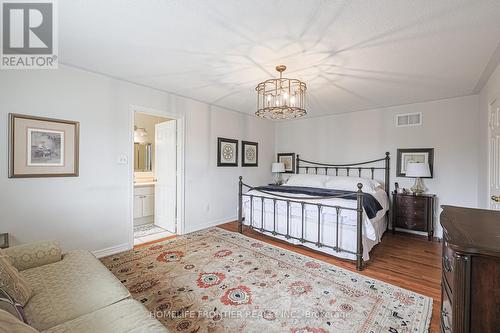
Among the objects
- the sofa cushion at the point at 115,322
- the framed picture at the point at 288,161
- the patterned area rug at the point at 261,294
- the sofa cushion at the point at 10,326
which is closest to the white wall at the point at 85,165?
the patterned area rug at the point at 261,294

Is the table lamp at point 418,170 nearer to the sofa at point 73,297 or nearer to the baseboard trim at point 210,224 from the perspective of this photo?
the baseboard trim at point 210,224

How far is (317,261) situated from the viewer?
294cm

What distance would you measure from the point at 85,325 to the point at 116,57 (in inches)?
102

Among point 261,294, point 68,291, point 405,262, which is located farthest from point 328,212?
point 68,291

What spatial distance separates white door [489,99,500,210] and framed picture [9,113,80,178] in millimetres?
4946

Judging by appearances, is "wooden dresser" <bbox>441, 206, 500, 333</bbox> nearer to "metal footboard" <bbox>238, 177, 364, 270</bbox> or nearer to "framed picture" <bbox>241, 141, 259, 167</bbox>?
"metal footboard" <bbox>238, 177, 364, 270</bbox>

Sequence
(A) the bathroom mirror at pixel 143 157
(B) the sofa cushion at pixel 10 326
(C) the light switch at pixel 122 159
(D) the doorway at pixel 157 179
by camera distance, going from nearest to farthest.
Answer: (B) the sofa cushion at pixel 10 326 < (C) the light switch at pixel 122 159 < (D) the doorway at pixel 157 179 < (A) the bathroom mirror at pixel 143 157

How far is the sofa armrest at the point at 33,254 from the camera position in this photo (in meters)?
1.75

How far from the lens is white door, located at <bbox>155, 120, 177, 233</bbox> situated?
4.12m

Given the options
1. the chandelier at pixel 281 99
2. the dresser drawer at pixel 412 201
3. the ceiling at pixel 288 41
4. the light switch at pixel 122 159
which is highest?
the ceiling at pixel 288 41

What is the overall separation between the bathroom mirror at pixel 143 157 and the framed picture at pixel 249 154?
2192 mm

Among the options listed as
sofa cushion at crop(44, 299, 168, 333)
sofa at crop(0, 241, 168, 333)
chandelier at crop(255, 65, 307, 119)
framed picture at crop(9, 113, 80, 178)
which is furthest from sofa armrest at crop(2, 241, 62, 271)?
chandelier at crop(255, 65, 307, 119)

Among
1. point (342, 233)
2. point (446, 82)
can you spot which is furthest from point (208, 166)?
point (446, 82)

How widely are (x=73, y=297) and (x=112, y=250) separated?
6.60ft
